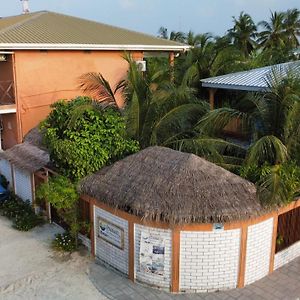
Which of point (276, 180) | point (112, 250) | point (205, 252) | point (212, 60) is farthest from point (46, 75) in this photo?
point (276, 180)

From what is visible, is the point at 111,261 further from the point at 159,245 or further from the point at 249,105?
the point at 249,105

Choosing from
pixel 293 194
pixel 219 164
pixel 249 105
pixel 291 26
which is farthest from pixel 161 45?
pixel 291 26

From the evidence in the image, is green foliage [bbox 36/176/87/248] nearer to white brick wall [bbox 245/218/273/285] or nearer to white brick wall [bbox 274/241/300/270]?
white brick wall [bbox 245/218/273/285]

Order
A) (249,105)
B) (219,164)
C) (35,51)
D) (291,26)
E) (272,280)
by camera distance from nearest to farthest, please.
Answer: (272,280) < (219,164) < (249,105) < (35,51) < (291,26)

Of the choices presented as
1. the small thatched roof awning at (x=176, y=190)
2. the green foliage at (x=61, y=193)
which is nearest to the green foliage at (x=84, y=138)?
the green foliage at (x=61, y=193)

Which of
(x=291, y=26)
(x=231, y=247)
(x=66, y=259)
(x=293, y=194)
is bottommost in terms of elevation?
(x=66, y=259)

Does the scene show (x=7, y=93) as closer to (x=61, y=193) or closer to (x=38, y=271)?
(x=61, y=193)

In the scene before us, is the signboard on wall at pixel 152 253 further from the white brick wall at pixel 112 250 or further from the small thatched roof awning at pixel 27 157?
the small thatched roof awning at pixel 27 157
